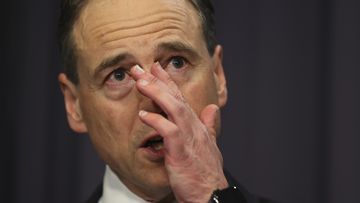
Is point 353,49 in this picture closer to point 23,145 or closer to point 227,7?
point 227,7

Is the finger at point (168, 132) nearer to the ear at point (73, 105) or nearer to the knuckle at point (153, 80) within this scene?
the knuckle at point (153, 80)

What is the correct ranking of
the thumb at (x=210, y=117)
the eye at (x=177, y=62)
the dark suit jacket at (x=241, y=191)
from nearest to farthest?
the thumb at (x=210, y=117), the eye at (x=177, y=62), the dark suit jacket at (x=241, y=191)

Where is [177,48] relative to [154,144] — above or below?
above

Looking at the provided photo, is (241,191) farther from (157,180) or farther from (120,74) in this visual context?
(120,74)

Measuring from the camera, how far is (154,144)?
1442mm

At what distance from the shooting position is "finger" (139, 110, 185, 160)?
1295mm

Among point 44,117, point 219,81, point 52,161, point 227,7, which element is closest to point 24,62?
point 44,117

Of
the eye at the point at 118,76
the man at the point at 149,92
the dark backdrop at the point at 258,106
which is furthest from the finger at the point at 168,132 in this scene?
the dark backdrop at the point at 258,106

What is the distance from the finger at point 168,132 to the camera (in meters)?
1.29

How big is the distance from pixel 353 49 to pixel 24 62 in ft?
3.72

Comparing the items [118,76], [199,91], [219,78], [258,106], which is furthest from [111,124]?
[258,106]

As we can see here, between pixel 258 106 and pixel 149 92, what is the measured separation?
1.03m

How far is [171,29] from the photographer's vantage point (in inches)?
59.7

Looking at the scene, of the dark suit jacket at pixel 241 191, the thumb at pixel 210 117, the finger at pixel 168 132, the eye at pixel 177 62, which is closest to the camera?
the finger at pixel 168 132
